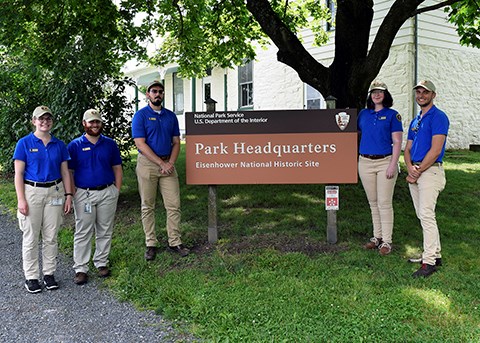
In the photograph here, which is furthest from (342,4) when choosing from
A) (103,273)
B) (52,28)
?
(103,273)

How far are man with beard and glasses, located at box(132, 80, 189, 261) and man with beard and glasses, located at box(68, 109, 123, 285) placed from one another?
41 cm

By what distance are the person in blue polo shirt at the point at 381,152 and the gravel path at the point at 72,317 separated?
287 cm

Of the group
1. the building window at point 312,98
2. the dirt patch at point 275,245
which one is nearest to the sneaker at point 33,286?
the dirt patch at point 275,245

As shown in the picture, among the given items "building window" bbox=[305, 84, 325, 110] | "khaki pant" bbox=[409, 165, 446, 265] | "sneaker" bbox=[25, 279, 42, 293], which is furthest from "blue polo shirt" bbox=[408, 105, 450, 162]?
"building window" bbox=[305, 84, 325, 110]

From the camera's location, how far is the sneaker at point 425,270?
4738 millimetres

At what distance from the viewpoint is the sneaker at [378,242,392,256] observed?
5449 millimetres

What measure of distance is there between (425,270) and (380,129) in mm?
1622

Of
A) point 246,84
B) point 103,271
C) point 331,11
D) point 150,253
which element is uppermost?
point 331,11

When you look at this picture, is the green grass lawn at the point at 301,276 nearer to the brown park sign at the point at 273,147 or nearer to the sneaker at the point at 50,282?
the sneaker at the point at 50,282

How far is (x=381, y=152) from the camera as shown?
536 cm

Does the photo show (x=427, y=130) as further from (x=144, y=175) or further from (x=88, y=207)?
(x=88, y=207)

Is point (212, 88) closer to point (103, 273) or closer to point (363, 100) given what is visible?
point (363, 100)

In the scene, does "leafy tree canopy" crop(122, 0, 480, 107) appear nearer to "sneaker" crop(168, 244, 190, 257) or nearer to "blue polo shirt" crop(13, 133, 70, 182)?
"sneaker" crop(168, 244, 190, 257)

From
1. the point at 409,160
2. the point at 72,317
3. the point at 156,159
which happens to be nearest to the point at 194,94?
the point at 156,159
